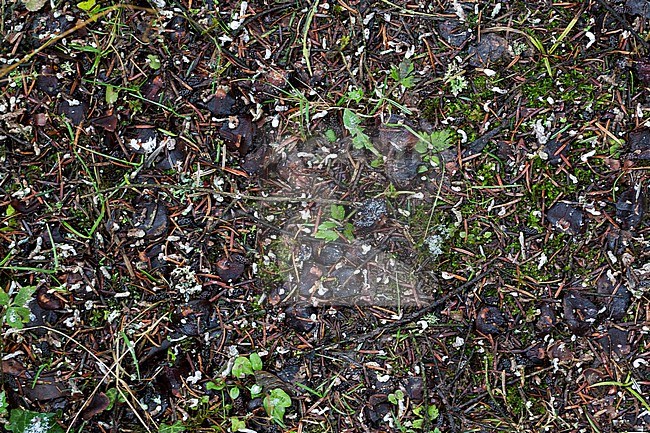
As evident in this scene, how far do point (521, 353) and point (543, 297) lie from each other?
1.01ft

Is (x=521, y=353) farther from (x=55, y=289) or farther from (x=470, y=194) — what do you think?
(x=55, y=289)

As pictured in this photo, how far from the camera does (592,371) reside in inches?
131

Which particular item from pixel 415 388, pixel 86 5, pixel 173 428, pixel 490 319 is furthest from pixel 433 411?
pixel 86 5

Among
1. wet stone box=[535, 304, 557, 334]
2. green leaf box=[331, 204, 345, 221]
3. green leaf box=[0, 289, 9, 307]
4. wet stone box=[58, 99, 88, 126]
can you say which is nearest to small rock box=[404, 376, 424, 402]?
wet stone box=[535, 304, 557, 334]

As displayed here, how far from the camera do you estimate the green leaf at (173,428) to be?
10.8 feet

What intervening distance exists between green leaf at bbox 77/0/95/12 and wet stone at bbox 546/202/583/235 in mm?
2590

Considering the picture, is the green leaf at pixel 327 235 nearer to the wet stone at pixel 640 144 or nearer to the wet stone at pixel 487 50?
the wet stone at pixel 487 50

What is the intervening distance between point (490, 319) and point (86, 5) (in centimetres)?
263

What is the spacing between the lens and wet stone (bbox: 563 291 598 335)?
329cm

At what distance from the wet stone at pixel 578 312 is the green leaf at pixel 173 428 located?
205cm

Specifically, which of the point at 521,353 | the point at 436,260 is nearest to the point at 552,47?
the point at 436,260

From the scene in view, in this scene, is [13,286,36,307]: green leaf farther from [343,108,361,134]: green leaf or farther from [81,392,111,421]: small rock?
[343,108,361,134]: green leaf

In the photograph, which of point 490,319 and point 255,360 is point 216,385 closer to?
point 255,360

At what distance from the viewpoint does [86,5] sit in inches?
131
